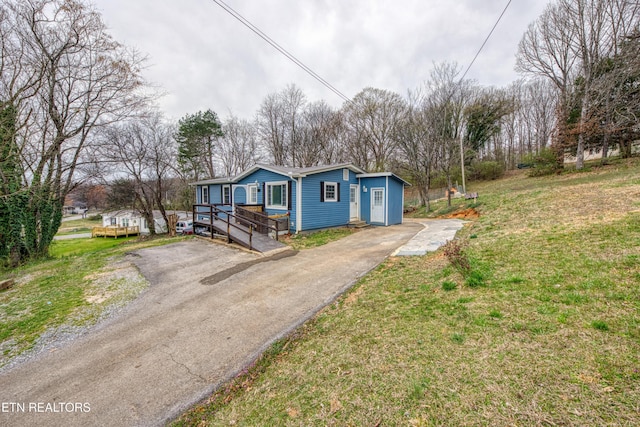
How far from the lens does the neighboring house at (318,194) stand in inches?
422

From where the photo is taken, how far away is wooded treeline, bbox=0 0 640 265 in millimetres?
9570

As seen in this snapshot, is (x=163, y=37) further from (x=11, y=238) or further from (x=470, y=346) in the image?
(x=470, y=346)

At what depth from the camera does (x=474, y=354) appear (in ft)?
7.40

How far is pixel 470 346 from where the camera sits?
2.38m

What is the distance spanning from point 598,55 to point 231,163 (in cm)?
3004

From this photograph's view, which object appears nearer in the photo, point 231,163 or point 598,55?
point 598,55

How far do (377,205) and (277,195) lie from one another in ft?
17.7

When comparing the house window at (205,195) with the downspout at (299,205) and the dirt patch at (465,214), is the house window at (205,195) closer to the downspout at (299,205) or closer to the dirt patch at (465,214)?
the downspout at (299,205)

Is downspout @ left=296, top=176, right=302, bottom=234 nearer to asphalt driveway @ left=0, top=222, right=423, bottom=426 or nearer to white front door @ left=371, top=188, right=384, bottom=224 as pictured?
asphalt driveway @ left=0, top=222, right=423, bottom=426

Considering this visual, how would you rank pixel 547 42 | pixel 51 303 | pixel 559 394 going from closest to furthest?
pixel 559 394 → pixel 51 303 → pixel 547 42

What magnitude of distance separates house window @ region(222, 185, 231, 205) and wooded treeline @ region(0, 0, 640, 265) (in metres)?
5.07

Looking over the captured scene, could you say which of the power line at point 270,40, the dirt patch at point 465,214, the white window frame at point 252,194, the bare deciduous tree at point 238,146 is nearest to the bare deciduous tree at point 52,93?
the white window frame at point 252,194

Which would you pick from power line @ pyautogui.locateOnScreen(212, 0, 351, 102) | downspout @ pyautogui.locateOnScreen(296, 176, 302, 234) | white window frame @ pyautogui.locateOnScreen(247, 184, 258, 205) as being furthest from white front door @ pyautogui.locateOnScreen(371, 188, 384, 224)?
white window frame @ pyautogui.locateOnScreen(247, 184, 258, 205)

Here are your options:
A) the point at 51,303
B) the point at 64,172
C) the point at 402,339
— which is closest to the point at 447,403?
the point at 402,339
